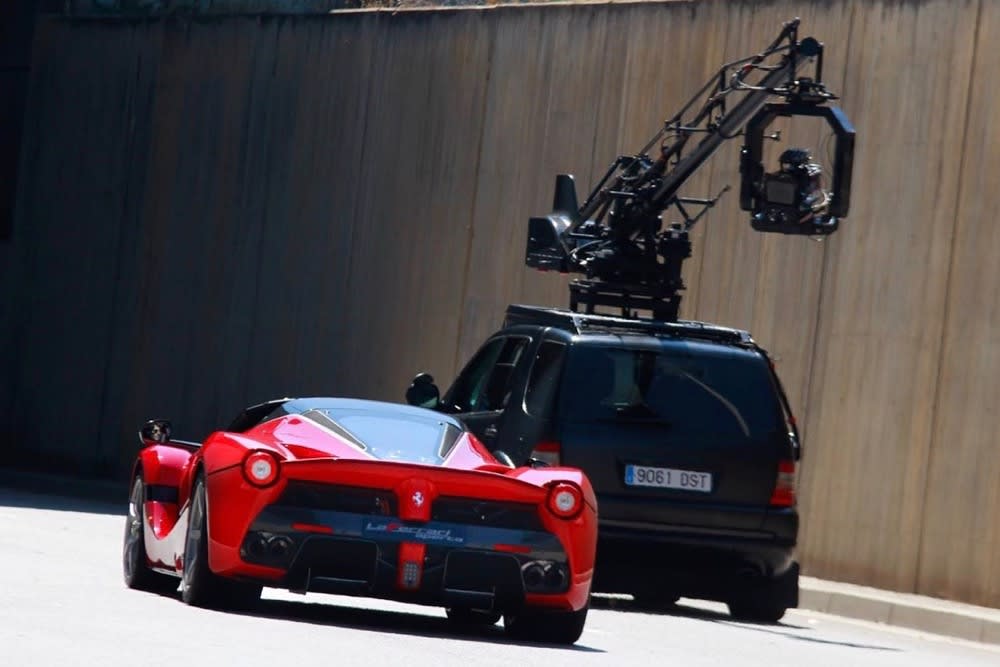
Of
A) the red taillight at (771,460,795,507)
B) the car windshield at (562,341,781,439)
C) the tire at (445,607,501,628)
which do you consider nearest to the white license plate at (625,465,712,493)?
the car windshield at (562,341,781,439)

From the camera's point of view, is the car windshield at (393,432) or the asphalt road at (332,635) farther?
the car windshield at (393,432)

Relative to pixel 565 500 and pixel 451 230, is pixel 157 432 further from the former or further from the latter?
pixel 451 230

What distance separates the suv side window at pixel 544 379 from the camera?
42.9 ft

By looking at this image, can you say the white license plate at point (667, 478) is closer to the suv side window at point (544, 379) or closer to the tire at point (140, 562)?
the suv side window at point (544, 379)

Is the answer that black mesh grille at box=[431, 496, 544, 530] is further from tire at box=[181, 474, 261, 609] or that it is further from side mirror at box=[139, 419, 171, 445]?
side mirror at box=[139, 419, 171, 445]

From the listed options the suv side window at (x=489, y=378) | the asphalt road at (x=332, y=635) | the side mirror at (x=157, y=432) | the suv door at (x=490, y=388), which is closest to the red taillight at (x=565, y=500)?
the asphalt road at (x=332, y=635)

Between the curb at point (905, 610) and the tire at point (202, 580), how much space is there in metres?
6.43

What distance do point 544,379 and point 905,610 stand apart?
3818 mm

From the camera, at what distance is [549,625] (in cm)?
996

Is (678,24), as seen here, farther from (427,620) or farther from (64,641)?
(64,641)

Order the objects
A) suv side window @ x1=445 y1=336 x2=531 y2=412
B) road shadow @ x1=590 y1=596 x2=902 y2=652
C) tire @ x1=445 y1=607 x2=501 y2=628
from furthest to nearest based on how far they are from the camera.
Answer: suv side window @ x1=445 y1=336 x2=531 y2=412 < road shadow @ x1=590 y1=596 x2=902 y2=652 < tire @ x1=445 y1=607 x2=501 y2=628

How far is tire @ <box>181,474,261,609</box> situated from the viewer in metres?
9.74

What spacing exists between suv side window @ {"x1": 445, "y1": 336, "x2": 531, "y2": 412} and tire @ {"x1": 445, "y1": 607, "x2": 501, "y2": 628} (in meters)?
2.90

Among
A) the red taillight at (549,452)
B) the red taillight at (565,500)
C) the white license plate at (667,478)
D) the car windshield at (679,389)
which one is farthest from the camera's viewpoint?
the car windshield at (679,389)
